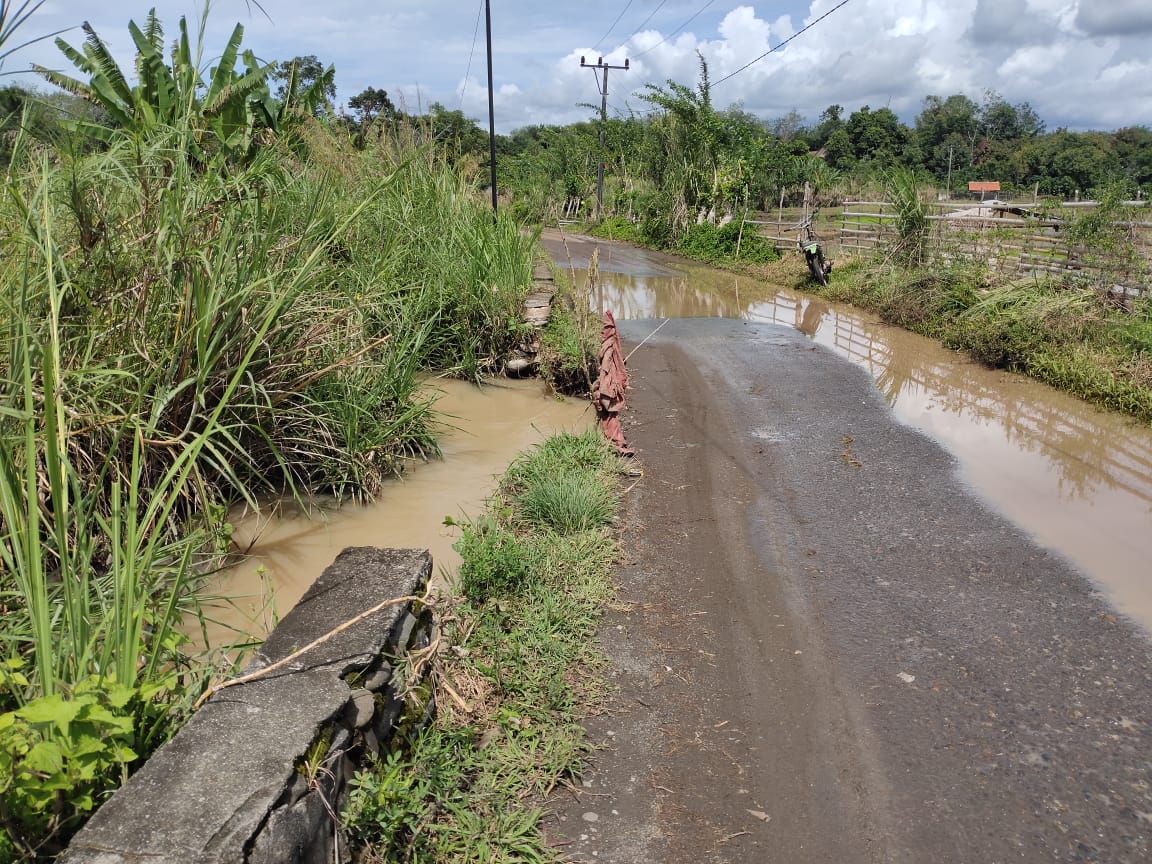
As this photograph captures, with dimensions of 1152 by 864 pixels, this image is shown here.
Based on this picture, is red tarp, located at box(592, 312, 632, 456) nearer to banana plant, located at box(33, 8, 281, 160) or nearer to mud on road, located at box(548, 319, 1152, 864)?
mud on road, located at box(548, 319, 1152, 864)

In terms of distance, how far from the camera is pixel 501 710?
321 cm

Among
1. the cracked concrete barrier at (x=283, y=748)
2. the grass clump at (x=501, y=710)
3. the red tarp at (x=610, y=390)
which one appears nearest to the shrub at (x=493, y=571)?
the grass clump at (x=501, y=710)

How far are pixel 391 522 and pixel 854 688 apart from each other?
2934 millimetres

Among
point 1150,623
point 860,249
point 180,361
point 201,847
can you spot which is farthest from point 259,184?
point 860,249

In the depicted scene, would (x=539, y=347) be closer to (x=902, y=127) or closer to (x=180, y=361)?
(x=180, y=361)

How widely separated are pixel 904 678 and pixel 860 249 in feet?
48.7

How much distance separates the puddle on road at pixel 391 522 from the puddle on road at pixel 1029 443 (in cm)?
192

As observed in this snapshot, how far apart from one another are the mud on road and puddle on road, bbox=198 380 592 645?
3.87 ft

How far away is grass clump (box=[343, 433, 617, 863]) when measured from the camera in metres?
2.49

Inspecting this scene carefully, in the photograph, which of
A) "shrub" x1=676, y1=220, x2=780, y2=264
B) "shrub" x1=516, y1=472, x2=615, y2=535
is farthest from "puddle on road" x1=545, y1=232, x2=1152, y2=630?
"shrub" x1=676, y1=220, x2=780, y2=264

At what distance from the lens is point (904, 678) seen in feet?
12.0

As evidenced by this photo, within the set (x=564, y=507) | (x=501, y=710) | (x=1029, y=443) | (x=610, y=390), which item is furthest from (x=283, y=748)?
(x=1029, y=443)

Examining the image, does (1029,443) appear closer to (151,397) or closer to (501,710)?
(501,710)

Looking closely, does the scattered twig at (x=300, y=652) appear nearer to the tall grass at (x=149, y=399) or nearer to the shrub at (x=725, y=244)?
the tall grass at (x=149, y=399)
